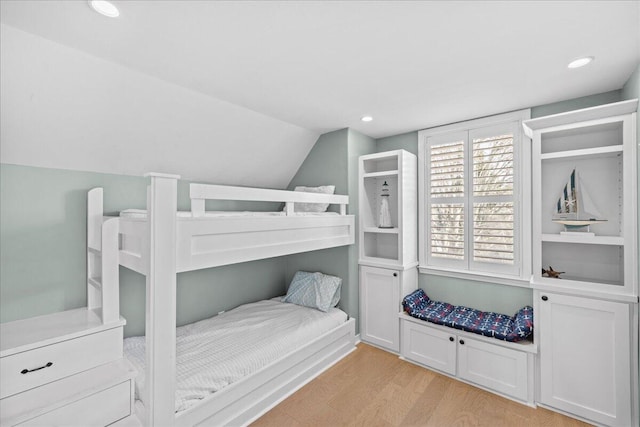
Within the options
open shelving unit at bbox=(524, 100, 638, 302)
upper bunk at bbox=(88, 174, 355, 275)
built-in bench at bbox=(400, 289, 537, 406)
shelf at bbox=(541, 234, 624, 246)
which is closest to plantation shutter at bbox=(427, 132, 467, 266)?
built-in bench at bbox=(400, 289, 537, 406)

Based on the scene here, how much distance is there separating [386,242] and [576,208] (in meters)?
1.74

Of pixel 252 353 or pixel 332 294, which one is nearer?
pixel 252 353

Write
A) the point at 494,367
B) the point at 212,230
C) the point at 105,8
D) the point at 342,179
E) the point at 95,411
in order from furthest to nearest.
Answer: the point at 342,179 < the point at 494,367 < the point at 212,230 < the point at 95,411 < the point at 105,8

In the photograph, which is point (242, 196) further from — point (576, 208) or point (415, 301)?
point (576, 208)

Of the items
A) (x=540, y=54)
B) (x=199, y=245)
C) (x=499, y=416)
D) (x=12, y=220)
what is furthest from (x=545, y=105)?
(x=12, y=220)

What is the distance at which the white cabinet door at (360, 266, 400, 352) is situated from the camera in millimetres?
2910

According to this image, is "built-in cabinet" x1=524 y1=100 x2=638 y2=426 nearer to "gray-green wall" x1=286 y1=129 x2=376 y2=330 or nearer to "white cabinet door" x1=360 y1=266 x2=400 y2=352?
"white cabinet door" x1=360 y1=266 x2=400 y2=352

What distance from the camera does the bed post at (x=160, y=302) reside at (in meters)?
→ 1.50

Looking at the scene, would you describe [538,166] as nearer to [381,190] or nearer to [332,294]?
[381,190]

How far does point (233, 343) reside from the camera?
225cm

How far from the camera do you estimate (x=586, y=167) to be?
222 cm

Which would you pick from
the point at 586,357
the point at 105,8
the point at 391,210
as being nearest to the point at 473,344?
the point at 586,357

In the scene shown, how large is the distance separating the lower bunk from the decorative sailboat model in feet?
6.86

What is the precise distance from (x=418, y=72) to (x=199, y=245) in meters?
1.82
